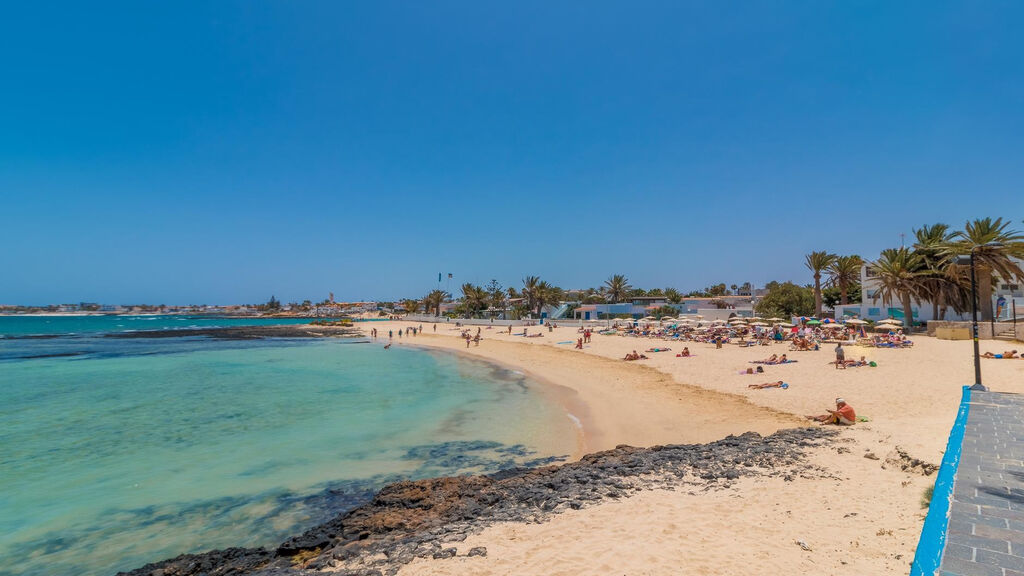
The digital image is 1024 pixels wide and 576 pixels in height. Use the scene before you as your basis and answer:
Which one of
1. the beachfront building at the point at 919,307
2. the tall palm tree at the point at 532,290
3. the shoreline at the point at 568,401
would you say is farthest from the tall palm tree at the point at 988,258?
the tall palm tree at the point at 532,290

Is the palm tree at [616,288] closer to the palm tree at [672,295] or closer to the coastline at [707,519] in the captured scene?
the palm tree at [672,295]

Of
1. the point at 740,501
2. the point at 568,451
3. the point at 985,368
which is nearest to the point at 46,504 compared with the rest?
the point at 568,451

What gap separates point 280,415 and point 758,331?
90.1 ft

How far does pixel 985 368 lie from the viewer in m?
15.7

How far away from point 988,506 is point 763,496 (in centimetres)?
238

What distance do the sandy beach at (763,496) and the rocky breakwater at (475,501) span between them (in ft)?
1.07

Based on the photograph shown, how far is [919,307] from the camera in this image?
35562 millimetres

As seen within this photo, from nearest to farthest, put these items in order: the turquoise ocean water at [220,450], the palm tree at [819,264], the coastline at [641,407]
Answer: the turquoise ocean water at [220,450] < the coastline at [641,407] < the palm tree at [819,264]

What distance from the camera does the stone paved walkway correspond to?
3.49 m

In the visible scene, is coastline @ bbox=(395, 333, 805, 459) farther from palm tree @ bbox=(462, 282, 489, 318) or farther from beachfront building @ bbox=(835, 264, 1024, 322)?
palm tree @ bbox=(462, 282, 489, 318)

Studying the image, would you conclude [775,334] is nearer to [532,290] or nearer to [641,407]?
[641,407]

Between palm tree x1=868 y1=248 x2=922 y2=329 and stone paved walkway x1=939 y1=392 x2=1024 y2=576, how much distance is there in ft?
100

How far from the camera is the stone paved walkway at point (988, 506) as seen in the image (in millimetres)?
3494

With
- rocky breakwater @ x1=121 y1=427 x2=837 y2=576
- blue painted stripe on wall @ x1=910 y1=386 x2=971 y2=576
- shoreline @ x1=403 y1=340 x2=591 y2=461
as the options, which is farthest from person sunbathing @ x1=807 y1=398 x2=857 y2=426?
shoreline @ x1=403 y1=340 x2=591 y2=461
